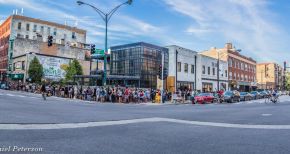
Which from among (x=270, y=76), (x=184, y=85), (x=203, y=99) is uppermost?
(x=270, y=76)

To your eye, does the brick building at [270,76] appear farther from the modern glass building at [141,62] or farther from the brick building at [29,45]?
the brick building at [29,45]

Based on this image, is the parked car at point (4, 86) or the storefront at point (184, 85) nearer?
the parked car at point (4, 86)

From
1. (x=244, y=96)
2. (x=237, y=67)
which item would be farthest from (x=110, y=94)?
(x=237, y=67)

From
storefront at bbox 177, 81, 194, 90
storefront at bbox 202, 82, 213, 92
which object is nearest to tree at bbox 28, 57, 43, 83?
storefront at bbox 177, 81, 194, 90

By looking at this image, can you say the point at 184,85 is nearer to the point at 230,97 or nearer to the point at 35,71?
the point at 230,97

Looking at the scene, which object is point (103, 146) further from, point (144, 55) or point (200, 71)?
point (200, 71)

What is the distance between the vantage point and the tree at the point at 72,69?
56131 mm

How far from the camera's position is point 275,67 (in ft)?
391

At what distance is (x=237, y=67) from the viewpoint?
73.8m

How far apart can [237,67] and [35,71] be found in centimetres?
4956

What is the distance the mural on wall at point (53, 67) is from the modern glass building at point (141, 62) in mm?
14061

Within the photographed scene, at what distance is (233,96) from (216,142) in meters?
31.6

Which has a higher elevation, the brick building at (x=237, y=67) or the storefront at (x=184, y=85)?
the brick building at (x=237, y=67)

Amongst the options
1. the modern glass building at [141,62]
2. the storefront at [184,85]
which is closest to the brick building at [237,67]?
the storefront at [184,85]
